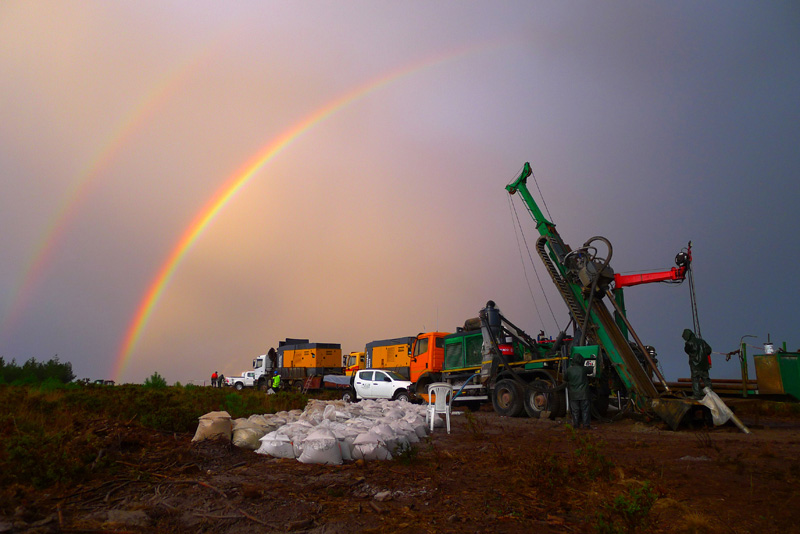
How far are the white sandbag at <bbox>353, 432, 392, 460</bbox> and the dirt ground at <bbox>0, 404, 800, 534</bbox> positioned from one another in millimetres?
177

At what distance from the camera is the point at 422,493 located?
5230 millimetres

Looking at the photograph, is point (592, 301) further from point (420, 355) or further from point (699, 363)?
point (420, 355)

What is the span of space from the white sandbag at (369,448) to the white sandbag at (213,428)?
204 centimetres

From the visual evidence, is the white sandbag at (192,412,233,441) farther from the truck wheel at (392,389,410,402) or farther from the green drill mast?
the truck wheel at (392,389,410,402)

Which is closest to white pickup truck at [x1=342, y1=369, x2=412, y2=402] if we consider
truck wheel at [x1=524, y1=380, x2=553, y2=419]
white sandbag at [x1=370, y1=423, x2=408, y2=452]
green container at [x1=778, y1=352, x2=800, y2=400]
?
truck wheel at [x1=524, y1=380, x2=553, y2=419]

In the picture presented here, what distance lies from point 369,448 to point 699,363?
8.82m

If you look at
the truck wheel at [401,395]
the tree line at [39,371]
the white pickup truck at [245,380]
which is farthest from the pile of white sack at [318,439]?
the white pickup truck at [245,380]

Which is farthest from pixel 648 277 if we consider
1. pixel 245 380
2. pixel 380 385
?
pixel 245 380

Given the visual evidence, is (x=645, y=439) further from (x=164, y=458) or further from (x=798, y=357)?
(x=164, y=458)

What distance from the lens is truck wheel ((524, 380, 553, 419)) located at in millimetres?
13891

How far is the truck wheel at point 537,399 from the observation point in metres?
13.9

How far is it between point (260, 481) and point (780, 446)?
27.9 ft

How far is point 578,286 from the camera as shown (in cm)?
1409

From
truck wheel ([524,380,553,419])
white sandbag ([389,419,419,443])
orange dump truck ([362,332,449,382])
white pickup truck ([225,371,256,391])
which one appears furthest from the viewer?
white pickup truck ([225,371,256,391])
